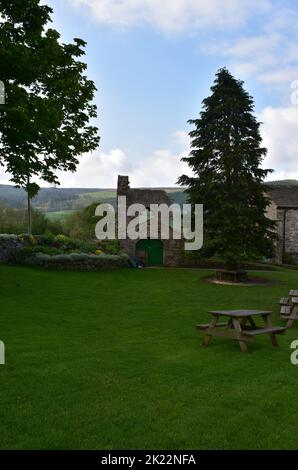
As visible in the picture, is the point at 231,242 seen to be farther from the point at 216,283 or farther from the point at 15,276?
the point at 15,276

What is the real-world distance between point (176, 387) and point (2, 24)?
625 inches

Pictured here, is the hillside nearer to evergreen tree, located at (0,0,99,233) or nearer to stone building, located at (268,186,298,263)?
stone building, located at (268,186,298,263)

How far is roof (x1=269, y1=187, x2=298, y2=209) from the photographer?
43594 mm

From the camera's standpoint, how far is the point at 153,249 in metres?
35.3

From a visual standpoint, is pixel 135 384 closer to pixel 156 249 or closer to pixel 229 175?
pixel 229 175

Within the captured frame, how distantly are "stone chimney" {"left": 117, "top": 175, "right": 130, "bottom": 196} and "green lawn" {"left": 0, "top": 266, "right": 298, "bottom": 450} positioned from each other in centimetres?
2192

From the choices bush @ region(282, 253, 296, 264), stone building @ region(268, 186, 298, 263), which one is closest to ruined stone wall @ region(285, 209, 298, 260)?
stone building @ region(268, 186, 298, 263)

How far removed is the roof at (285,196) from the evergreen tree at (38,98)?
86.4ft

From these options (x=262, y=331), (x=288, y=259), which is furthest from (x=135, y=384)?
(x=288, y=259)

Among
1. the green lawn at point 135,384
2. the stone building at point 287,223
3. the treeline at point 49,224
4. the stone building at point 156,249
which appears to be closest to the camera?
the green lawn at point 135,384

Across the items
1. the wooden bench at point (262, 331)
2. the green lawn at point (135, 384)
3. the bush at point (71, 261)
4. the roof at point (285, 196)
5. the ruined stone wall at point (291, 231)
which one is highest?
the roof at point (285, 196)

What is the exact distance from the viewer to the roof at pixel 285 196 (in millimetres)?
43594

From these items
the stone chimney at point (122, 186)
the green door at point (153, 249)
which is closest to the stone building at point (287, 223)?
the green door at point (153, 249)

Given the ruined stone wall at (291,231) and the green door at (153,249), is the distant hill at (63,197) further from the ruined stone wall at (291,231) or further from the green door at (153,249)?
the green door at (153,249)
